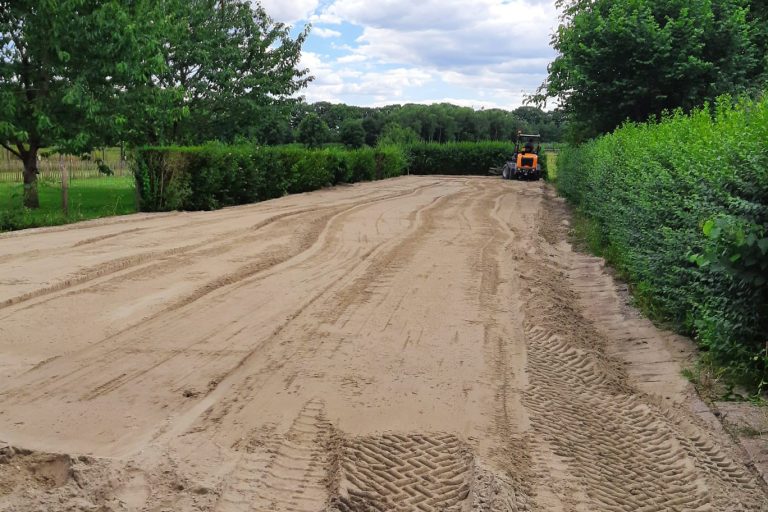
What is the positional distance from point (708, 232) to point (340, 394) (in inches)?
114

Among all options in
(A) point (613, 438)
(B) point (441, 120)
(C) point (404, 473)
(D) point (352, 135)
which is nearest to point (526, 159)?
(A) point (613, 438)

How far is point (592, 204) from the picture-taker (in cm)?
1468

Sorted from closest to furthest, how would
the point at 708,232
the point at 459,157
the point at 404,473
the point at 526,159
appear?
the point at 404,473
the point at 708,232
the point at 526,159
the point at 459,157

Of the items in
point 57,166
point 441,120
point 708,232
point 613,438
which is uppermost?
point 441,120

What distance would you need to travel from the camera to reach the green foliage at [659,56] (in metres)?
18.7

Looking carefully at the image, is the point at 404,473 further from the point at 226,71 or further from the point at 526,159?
the point at 526,159

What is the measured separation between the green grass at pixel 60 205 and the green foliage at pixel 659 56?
47.4ft

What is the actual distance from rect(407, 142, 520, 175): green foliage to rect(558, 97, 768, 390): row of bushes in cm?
4798

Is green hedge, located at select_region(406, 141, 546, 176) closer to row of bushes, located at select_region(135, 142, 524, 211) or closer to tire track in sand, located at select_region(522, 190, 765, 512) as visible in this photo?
row of bushes, located at select_region(135, 142, 524, 211)

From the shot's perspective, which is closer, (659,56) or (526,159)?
(659,56)

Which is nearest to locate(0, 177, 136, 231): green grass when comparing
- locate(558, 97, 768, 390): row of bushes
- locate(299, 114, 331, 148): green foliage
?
locate(558, 97, 768, 390): row of bushes

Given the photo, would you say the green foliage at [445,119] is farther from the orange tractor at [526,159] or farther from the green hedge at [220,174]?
the green hedge at [220,174]

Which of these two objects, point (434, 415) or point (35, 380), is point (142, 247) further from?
point (434, 415)

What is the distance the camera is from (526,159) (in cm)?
3950
